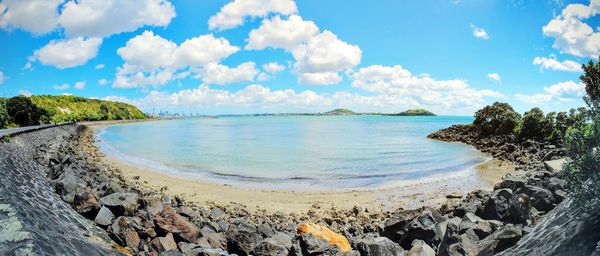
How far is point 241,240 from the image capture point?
7.84m

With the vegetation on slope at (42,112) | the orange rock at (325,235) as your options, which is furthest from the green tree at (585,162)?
the vegetation on slope at (42,112)

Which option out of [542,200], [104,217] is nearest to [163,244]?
[104,217]

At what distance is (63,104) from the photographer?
432 feet

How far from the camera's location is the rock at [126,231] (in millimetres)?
6996

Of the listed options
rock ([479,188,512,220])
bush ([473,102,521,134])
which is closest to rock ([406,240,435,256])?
rock ([479,188,512,220])

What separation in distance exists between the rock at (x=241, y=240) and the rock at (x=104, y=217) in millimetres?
2708

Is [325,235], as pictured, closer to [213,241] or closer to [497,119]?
[213,241]

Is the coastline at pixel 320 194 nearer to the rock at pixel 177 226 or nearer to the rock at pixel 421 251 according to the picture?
the rock at pixel 177 226

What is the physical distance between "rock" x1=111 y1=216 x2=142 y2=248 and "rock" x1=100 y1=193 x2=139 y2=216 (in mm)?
820

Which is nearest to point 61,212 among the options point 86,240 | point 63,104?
point 86,240

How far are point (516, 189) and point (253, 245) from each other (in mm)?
8316

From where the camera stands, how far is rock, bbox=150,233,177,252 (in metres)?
6.91

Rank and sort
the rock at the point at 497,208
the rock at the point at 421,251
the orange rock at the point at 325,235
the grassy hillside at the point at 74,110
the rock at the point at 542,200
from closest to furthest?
the rock at the point at 421,251 → the rock at the point at 542,200 → the rock at the point at 497,208 → the orange rock at the point at 325,235 → the grassy hillside at the point at 74,110

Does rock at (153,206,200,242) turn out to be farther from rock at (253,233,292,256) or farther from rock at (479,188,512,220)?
rock at (479,188,512,220)
